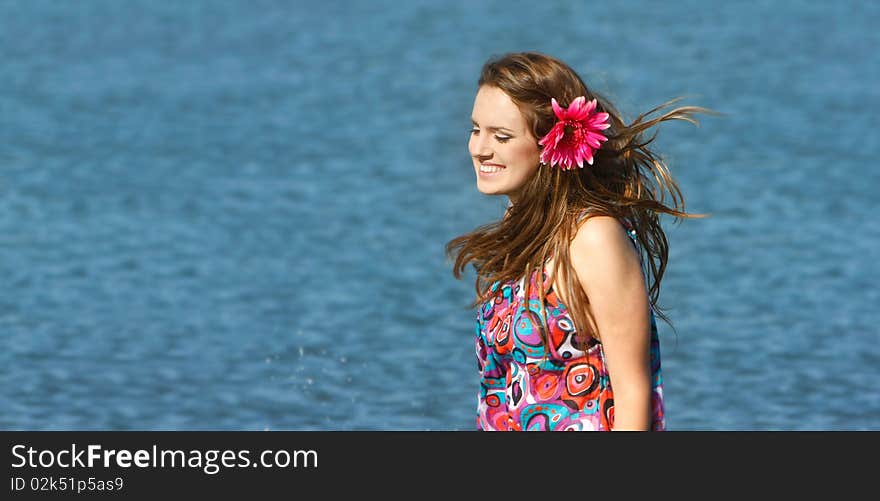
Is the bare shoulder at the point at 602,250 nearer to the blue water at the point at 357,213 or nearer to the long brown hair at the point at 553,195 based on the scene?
the long brown hair at the point at 553,195

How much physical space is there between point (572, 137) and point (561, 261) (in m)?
0.36

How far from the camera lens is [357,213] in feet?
38.9

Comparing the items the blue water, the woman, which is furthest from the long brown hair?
the blue water

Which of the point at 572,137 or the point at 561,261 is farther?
the point at 572,137

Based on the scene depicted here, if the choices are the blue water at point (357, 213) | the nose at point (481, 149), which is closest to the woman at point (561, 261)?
the nose at point (481, 149)

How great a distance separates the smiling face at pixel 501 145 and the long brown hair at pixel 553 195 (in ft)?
0.07

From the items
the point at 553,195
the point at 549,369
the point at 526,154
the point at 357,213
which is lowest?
the point at 549,369

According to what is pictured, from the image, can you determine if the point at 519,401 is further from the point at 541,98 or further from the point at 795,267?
the point at 795,267

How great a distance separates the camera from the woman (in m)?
3.44

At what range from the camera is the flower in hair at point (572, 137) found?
3.68 m

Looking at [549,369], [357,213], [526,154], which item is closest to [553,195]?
[526,154]

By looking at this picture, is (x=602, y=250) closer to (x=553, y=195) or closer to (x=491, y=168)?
(x=553, y=195)

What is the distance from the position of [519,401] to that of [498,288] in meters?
0.28

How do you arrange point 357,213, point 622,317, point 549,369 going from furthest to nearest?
1. point 357,213
2. point 549,369
3. point 622,317
